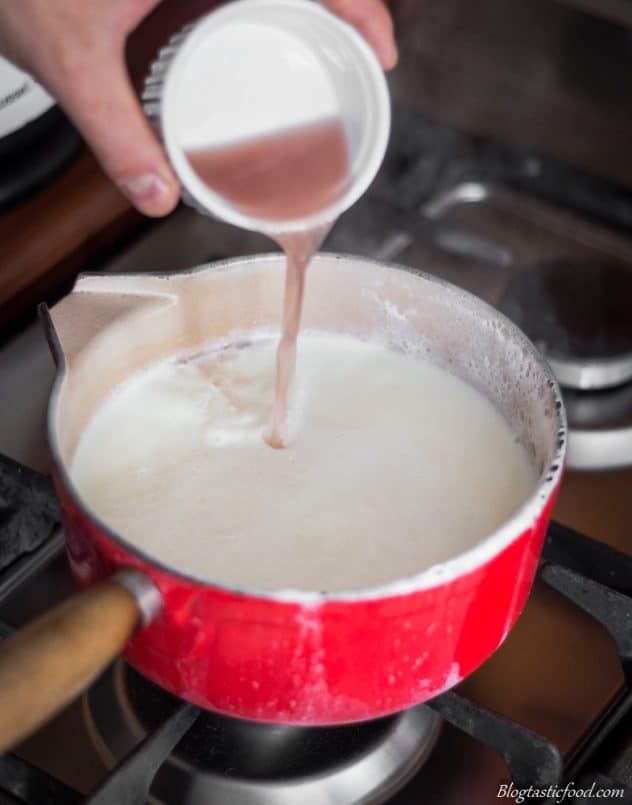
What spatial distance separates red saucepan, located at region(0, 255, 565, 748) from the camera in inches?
18.7

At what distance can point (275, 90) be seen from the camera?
677 millimetres

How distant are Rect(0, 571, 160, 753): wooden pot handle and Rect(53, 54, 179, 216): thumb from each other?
0.79 ft

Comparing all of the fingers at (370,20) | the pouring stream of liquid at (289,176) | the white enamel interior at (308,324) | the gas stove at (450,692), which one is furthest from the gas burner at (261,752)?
the fingers at (370,20)

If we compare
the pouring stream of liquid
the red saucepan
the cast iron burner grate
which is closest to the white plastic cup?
the pouring stream of liquid

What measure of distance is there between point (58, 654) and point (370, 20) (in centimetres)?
49

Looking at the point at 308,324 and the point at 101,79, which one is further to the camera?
the point at 308,324

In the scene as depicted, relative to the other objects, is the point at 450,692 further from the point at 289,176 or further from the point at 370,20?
the point at 370,20

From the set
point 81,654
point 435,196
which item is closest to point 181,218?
point 435,196

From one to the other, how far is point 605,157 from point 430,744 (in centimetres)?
77

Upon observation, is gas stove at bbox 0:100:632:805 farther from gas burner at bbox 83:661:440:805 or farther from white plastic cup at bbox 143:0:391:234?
white plastic cup at bbox 143:0:391:234

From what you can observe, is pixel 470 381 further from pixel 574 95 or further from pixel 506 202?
pixel 574 95

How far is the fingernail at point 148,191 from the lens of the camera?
24.3 inches

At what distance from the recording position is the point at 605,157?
1.21 m

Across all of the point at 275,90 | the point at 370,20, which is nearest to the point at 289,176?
the point at 275,90
